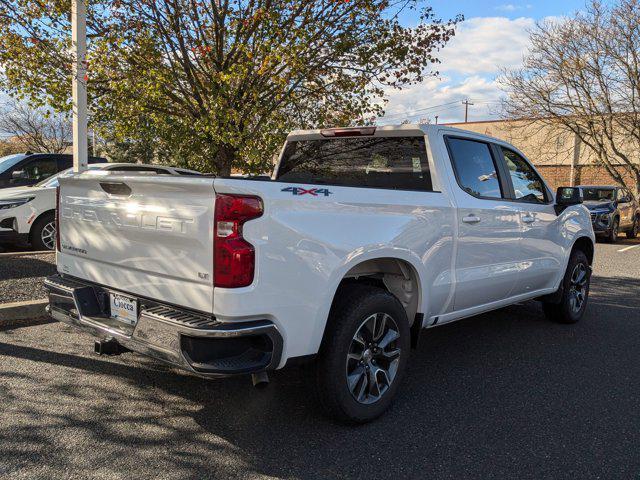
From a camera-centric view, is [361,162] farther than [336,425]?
Yes

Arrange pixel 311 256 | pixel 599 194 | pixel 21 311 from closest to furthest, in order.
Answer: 1. pixel 311 256
2. pixel 21 311
3. pixel 599 194

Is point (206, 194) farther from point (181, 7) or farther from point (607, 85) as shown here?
point (607, 85)

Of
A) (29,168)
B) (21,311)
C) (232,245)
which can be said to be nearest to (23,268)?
(21,311)

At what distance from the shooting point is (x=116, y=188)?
3354mm

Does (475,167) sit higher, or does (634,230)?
(475,167)

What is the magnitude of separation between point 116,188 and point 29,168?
8719mm

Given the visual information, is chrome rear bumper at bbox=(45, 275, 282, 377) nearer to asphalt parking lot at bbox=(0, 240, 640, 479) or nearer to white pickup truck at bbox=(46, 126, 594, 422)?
white pickup truck at bbox=(46, 126, 594, 422)

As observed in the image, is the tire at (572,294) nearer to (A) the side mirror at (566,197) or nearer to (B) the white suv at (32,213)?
(A) the side mirror at (566,197)

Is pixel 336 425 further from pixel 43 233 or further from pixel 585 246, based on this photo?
pixel 43 233

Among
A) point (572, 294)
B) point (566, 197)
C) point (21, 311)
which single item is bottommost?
point (21, 311)

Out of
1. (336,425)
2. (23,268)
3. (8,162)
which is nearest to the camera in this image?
(336,425)

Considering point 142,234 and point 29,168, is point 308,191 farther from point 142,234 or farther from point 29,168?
point 29,168

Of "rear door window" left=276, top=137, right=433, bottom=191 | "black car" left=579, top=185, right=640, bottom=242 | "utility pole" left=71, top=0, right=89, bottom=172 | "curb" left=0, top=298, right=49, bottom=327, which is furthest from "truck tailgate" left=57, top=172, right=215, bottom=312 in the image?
"black car" left=579, top=185, right=640, bottom=242

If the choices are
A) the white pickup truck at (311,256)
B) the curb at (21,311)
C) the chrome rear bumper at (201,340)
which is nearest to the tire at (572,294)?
the white pickup truck at (311,256)
